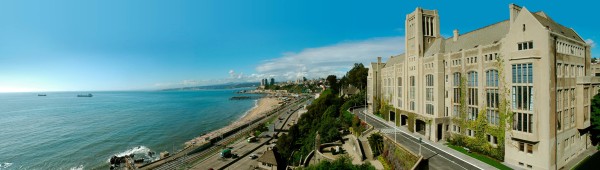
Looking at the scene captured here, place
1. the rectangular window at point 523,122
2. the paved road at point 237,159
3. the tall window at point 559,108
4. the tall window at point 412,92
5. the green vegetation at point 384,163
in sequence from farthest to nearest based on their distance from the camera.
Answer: the paved road at point 237,159
the tall window at point 412,92
the green vegetation at point 384,163
the tall window at point 559,108
the rectangular window at point 523,122

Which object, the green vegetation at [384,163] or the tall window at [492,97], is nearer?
the tall window at [492,97]

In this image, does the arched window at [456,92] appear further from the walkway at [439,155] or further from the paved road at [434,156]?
the paved road at [434,156]

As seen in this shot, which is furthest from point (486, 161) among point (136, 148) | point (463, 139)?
point (136, 148)

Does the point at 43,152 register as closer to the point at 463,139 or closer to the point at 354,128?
the point at 354,128

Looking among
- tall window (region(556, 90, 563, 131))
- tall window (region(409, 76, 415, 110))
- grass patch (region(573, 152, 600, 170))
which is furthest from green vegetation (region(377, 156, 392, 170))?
grass patch (region(573, 152, 600, 170))

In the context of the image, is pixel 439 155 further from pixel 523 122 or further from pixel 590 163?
pixel 590 163

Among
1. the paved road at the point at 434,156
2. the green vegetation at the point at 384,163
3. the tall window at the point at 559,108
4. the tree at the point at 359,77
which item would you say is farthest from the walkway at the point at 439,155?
the tree at the point at 359,77
